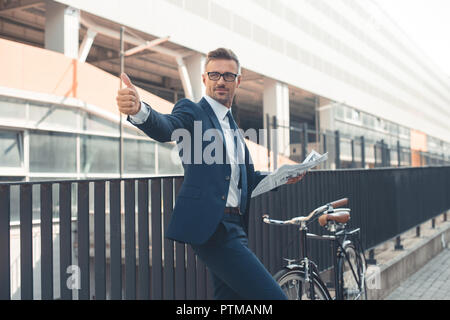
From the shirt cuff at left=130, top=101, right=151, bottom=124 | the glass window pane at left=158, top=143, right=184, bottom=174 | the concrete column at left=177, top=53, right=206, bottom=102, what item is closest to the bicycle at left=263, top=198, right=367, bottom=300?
the shirt cuff at left=130, top=101, right=151, bottom=124

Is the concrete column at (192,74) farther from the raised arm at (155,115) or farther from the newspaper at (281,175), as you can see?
the raised arm at (155,115)

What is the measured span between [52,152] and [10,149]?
67.5 inches

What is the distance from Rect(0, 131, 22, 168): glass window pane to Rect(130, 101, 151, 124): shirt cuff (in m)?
15.4

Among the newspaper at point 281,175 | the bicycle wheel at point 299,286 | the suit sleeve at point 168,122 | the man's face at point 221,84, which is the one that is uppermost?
the man's face at point 221,84

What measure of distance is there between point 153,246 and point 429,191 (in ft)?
30.1

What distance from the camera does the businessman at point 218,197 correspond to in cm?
239

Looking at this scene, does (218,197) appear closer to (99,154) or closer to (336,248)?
(336,248)

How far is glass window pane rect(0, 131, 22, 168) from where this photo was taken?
16.0 m

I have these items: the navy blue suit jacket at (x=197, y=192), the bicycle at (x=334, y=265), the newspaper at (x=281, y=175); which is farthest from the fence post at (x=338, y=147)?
the navy blue suit jacket at (x=197, y=192)

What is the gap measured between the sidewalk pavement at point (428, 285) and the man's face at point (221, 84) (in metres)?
4.64

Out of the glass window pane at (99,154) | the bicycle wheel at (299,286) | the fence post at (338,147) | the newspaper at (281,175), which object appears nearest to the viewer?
the newspaper at (281,175)

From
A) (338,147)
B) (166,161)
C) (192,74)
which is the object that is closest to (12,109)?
(166,161)

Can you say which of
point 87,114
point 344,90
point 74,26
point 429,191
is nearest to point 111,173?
Result: point 87,114

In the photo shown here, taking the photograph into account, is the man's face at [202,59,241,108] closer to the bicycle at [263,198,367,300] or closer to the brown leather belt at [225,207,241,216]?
the brown leather belt at [225,207,241,216]
